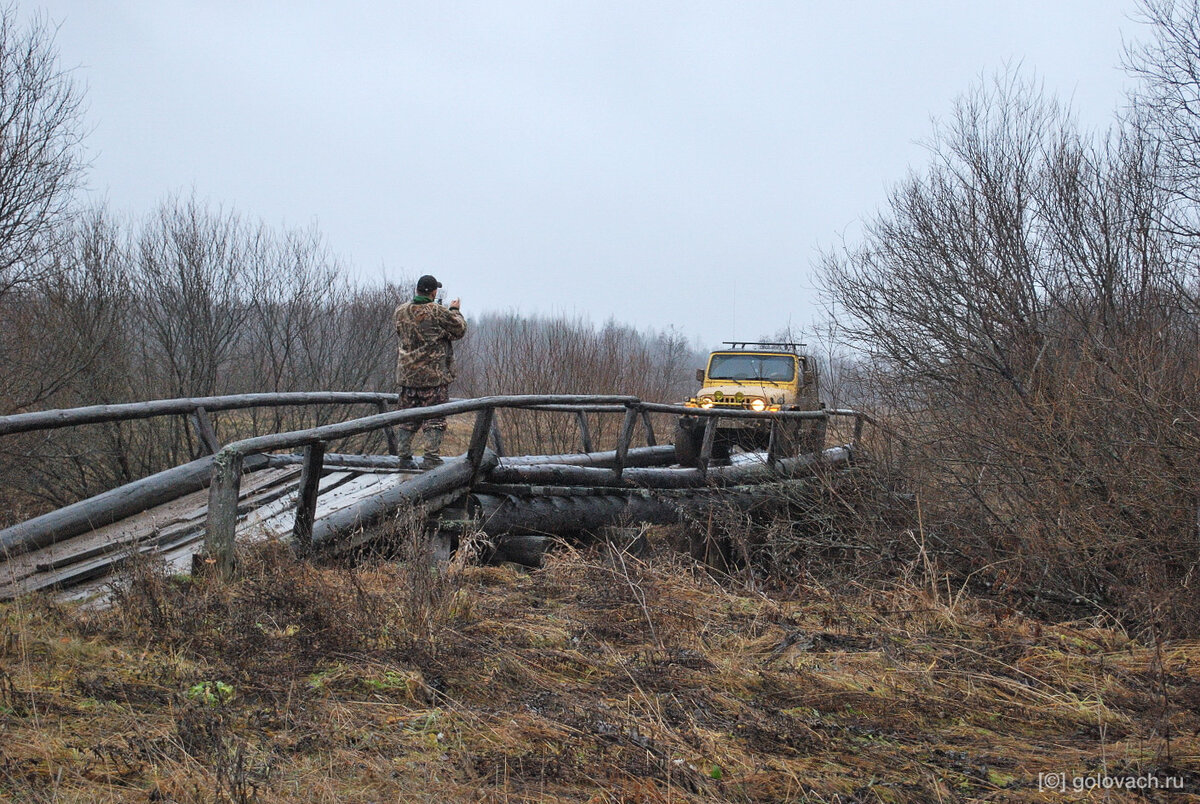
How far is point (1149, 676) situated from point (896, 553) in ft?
14.6

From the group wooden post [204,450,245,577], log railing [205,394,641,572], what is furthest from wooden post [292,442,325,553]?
wooden post [204,450,245,577]

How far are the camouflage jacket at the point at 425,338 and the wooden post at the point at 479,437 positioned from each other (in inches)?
46.5

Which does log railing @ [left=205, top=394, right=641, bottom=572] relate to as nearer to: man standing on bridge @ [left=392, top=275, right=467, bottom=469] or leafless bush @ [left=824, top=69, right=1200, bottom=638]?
man standing on bridge @ [left=392, top=275, right=467, bottom=469]

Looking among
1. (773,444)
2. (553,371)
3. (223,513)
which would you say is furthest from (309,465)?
(553,371)

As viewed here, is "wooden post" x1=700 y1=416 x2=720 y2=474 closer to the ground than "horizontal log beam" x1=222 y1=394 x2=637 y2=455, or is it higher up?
closer to the ground

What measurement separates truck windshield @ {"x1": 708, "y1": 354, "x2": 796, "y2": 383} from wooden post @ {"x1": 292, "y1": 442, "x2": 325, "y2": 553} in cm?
1018

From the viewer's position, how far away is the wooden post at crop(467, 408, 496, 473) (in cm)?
682

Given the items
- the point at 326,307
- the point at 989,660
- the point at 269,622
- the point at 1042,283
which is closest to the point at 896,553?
the point at 989,660

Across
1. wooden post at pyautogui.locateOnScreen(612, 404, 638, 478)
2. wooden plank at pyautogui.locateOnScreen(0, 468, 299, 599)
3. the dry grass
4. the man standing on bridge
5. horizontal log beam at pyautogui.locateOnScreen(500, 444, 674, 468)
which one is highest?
the man standing on bridge

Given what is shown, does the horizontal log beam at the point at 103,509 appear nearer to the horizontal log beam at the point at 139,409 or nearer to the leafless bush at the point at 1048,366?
the horizontal log beam at the point at 139,409

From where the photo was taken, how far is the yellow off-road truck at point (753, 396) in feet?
36.9

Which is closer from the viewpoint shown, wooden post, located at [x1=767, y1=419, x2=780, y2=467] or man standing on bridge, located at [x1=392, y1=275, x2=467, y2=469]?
man standing on bridge, located at [x1=392, y1=275, x2=467, y2=469]

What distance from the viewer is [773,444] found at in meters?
10.8

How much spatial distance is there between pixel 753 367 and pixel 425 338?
27.1 ft
